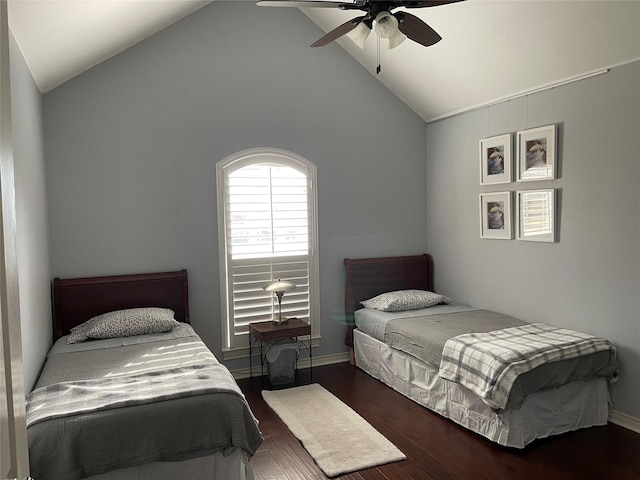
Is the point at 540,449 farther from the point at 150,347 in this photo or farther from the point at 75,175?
the point at 75,175

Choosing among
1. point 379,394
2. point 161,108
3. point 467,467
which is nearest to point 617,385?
point 467,467

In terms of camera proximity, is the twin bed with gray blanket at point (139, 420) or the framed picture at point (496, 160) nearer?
the twin bed with gray blanket at point (139, 420)

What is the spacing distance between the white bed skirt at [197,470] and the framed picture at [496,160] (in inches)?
121

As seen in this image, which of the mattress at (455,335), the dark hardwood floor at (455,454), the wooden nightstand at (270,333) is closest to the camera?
the dark hardwood floor at (455,454)

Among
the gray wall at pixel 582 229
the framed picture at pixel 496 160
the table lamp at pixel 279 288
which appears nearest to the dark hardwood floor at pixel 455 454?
the gray wall at pixel 582 229

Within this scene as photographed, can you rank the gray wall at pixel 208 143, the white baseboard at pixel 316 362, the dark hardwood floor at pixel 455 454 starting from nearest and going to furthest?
the dark hardwood floor at pixel 455 454, the gray wall at pixel 208 143, the white baseboard at pixel 316 362

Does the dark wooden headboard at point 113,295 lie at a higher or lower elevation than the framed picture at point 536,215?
lower

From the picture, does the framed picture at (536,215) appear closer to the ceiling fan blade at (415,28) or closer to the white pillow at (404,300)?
the white pillow at (404,300)

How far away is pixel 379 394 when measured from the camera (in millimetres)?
4203

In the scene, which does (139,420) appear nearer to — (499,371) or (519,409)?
(499,371)

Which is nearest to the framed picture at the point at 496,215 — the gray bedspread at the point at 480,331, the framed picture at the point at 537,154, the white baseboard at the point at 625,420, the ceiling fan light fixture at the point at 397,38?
the framed picture at the point at 537,154

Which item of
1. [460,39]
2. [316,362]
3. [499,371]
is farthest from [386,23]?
[316,362]

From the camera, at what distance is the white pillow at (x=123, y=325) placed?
3.71 m

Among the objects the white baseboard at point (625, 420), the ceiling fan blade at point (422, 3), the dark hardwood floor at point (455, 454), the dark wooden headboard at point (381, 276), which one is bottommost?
the dark hardwood floor at point (455, 454)
